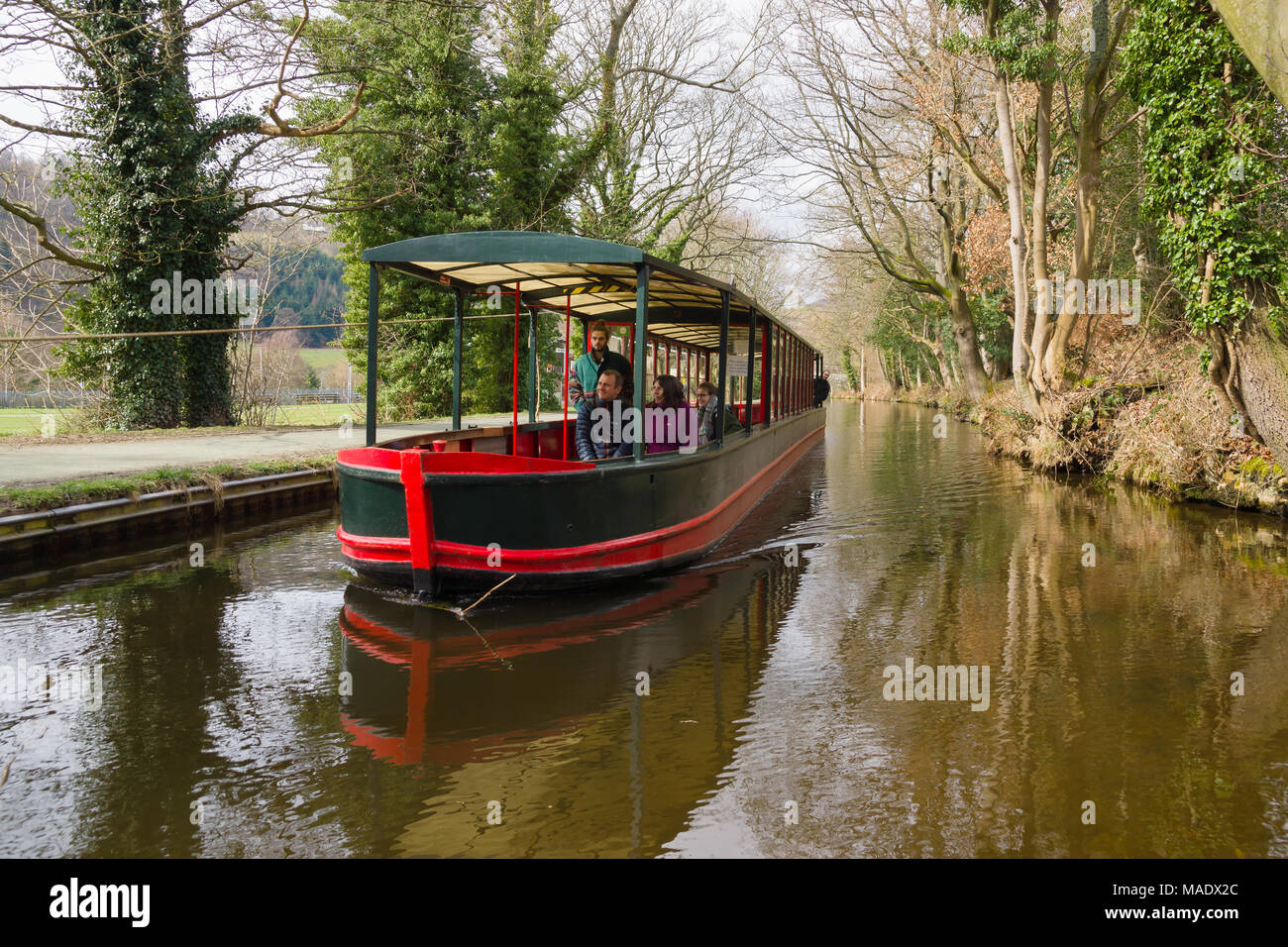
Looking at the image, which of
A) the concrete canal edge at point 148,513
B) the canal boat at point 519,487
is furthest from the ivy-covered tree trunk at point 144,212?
the canal boat at point 519,487

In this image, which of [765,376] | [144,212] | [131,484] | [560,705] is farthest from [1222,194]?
[144,212]

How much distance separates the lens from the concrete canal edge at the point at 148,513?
297 inches

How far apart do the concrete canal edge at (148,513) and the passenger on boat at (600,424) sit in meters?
4.38

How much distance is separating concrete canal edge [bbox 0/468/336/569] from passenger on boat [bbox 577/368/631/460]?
4378 millimetres

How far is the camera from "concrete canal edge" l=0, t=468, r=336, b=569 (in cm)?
754

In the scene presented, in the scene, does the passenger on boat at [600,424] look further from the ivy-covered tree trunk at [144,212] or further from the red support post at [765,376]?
the ivy-covered tree trunk at [144,212]

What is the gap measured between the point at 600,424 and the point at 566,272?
144 cm

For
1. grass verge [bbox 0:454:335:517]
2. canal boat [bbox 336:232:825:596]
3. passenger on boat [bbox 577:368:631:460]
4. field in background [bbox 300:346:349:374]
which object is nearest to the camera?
Answer: canal boat [bbox 336:232:825:596]

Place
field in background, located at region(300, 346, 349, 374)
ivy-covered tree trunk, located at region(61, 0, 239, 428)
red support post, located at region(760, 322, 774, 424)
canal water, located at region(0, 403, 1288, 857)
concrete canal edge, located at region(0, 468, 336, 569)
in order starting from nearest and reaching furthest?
canal water, located at region(0, 403, 1288, 857) < concrete canal edge, located at region(0, 468, 336, 569) < red support post, located at region(760, 322, 774, 424) < ivy-covered tree trunk, located at region(61, 0, 239, 428) < field in background, located at region(300, 346, 349, 374)

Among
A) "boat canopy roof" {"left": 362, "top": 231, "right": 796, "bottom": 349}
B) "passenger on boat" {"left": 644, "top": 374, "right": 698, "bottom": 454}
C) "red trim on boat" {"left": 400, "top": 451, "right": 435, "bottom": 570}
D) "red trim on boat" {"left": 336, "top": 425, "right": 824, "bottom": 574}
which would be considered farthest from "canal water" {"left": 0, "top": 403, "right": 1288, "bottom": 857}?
"boat canopy roof" {"left": 362, "top": 231, "right": 796, "bottom": 349}

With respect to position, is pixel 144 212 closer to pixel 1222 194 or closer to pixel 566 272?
pixel 566 272

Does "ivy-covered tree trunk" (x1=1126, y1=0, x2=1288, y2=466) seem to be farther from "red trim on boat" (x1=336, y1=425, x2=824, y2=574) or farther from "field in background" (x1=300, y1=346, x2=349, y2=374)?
"field in background" (x1=300, y1=346, x2=349, y2=374)

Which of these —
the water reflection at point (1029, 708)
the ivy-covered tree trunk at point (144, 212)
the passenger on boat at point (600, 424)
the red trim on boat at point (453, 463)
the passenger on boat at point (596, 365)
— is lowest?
the water reflection at point (1029, 708)
